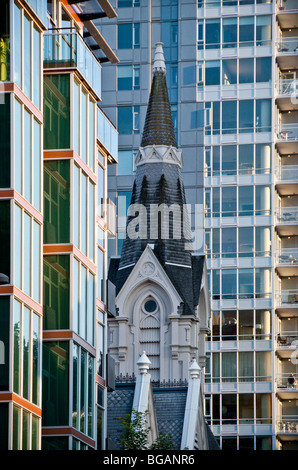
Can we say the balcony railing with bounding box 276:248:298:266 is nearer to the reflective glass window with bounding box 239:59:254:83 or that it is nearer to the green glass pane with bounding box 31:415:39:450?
the reflective glass window with bounding box 239:59:254:83

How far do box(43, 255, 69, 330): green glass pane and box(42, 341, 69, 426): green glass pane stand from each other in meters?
0.69

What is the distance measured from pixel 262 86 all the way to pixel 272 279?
1263 centimetres

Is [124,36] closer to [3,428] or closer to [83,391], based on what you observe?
[83,391]

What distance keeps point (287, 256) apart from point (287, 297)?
2607 mm

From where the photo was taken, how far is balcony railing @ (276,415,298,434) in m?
100

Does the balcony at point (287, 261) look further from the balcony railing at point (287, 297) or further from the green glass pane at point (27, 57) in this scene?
the green glass pane at point (27, 57)

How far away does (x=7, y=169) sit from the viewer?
4506cm

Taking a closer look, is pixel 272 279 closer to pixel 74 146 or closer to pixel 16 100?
pixel 74 146

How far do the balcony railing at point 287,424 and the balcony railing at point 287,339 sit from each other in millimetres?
4400

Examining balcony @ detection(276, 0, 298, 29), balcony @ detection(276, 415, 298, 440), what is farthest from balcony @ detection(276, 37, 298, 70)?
balcony @ detection(276, 415, 298, 440)

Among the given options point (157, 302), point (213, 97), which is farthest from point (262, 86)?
point (157, 302)

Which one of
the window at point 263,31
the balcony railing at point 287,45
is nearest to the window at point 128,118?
the window at point 263,31

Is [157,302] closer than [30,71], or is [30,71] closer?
[30,71]
